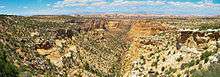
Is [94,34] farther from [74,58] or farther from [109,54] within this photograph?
[74,58]

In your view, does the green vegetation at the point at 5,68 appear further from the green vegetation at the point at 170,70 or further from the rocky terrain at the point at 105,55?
the green vegetation at the point at 170,70

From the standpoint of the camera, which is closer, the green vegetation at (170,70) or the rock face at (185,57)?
the rock face at (185,57)

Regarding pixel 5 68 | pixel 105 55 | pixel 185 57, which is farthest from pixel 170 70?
pixel 105 55

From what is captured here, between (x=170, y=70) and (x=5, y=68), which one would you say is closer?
(x=170, y=70)

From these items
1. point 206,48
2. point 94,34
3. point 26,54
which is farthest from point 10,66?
point 94,34

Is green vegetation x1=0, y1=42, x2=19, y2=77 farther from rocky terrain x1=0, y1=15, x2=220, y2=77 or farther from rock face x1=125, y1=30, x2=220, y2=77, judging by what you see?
rock face x1=125, y1=30, x2=220, y2=77

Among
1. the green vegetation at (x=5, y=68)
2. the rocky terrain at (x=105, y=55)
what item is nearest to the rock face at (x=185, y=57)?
the rocky terrain at (x=105, y=55)

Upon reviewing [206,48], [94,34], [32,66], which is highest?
[206,48]

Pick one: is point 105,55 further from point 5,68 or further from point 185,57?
point 185,57

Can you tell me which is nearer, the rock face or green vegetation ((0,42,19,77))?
the rock face

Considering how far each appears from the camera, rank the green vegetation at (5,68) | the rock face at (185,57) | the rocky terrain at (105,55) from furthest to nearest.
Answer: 1. the green vegetation at (5,68)
2. the rocky terrain at (105,55)
3. the rock face at (185,57)

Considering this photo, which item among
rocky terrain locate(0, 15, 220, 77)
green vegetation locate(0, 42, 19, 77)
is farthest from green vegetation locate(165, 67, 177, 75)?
green vegetation locate(0, 42, 19, 77)
